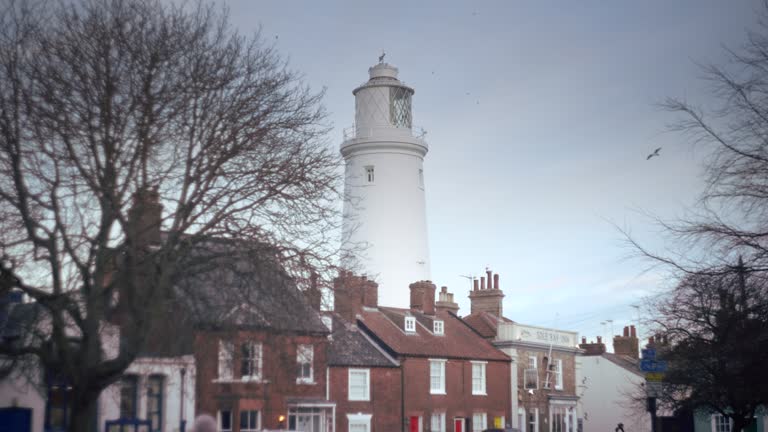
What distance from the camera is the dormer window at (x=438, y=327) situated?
5503cm

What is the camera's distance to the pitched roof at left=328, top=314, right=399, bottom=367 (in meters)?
46.2

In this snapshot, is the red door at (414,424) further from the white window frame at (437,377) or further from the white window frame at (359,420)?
the white window frame at (359,420)

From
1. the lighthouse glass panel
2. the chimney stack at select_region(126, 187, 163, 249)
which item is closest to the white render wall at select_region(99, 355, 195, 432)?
the chimney stack at select_region(126, 187, 163, 249)

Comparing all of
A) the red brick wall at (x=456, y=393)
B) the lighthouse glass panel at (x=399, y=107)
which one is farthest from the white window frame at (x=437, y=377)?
the lighthouse glass panel at (x=399, y=107)

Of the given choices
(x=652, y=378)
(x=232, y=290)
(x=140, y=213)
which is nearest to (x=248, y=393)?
(x=232, y=290)

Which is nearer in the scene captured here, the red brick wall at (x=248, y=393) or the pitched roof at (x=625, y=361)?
the red brick wall at (x=248, y=393)

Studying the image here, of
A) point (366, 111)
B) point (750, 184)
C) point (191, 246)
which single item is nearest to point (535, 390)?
point (366, 111)

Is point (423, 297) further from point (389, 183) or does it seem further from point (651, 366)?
point (651, 366)

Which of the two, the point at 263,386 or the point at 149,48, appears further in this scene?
the point at 263,386

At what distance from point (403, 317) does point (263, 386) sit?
604 inches

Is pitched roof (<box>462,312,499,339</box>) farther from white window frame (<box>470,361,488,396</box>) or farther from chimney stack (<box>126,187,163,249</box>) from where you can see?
chimney stack (<box>126,187,163,249</box>)

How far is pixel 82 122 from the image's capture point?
21750 mm

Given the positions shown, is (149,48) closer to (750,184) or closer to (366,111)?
(750,184)

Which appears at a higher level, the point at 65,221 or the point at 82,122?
the point at 82,122
